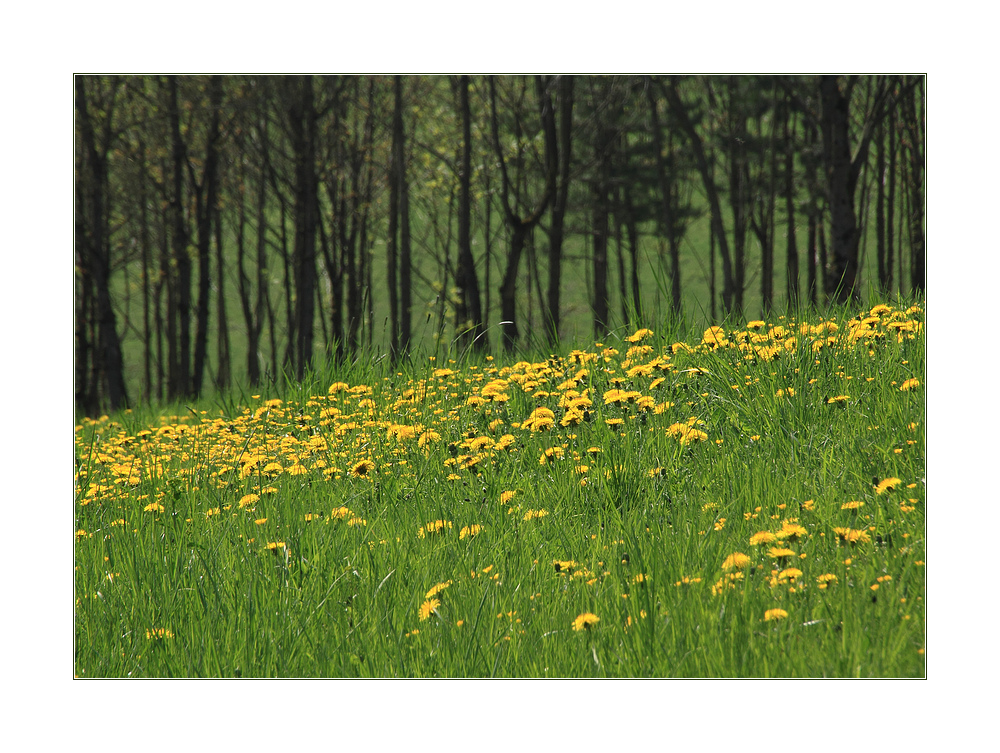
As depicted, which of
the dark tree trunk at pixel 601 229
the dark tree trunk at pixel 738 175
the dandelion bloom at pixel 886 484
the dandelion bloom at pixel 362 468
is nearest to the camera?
the dandelion bloom at pixel 886 484

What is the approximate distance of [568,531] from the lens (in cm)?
247

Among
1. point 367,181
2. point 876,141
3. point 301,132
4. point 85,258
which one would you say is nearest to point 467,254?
point 301,132

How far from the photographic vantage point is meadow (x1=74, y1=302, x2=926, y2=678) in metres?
2.01

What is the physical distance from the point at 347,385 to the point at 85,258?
702 centimetres

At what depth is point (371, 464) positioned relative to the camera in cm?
325

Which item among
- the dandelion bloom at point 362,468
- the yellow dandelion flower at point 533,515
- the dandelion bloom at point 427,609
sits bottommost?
the dandelion bloom at point 427,609

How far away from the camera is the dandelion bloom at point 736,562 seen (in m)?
2.08

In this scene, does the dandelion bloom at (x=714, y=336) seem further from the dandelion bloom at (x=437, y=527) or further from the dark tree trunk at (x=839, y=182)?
the dandelion bloom at (x=437, y=527)

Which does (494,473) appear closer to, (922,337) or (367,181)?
(922,337)

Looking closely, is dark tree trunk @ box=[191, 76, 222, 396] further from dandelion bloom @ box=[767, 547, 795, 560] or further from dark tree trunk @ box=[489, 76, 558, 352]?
dandelion bloom @ box=[767, 547, 795, 560]

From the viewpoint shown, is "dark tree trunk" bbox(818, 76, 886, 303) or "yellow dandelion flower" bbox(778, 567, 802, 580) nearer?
"yellow dandelion flower" bbox(778, 567, 802, 580)

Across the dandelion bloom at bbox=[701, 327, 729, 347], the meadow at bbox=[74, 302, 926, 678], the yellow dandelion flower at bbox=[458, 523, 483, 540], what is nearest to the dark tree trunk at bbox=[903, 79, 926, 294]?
the meadow at bbox=[74, 302, 926, 678]

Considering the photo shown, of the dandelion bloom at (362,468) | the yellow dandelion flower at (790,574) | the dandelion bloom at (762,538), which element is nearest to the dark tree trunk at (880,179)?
the dandelion bloom at (762,538)
